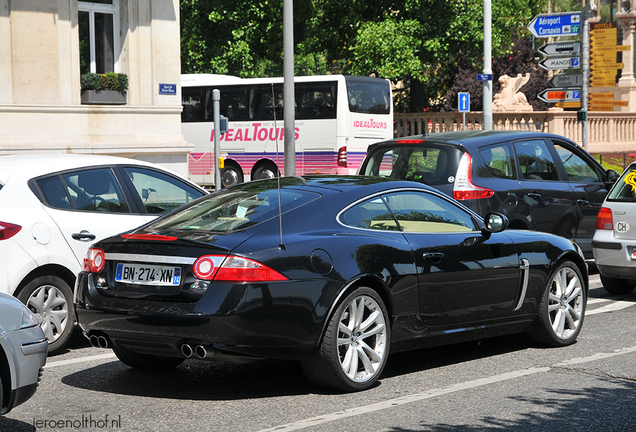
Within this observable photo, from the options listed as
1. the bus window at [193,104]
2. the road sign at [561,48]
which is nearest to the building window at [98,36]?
the bus window at [193,104]

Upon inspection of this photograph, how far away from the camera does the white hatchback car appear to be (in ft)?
22.1

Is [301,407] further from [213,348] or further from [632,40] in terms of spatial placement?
[632,40]

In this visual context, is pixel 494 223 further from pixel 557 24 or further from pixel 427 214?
pixel 557 24

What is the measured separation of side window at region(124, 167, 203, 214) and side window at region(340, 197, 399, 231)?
2.51 metres

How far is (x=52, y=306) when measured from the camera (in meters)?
7.00

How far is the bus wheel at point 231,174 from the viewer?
29.0 metres

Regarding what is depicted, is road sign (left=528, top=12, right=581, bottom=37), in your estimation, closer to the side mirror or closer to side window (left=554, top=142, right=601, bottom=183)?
side window (left=554, top=142, right=601, bottom=183)

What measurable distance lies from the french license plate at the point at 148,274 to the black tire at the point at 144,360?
0.85 metres

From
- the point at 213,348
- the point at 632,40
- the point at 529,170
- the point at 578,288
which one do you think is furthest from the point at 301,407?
the point at 632,40

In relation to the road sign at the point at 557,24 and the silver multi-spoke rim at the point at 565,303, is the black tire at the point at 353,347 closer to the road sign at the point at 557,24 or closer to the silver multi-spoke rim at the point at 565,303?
the silver multi-spoke rim at the point at 565,303

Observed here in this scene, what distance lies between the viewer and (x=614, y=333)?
7.76 metres

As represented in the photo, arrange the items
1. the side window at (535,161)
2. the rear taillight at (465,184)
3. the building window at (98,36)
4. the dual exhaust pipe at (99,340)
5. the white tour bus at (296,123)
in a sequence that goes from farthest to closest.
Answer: the white tour bus at (296,123)
the building window at (98,36)
the side window at (535,161)
the rear taillight at (465,184)
the dual exhaust pipe at (99,340)

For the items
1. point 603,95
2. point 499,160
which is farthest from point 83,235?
point 603,95

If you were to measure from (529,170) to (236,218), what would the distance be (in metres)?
5.66
